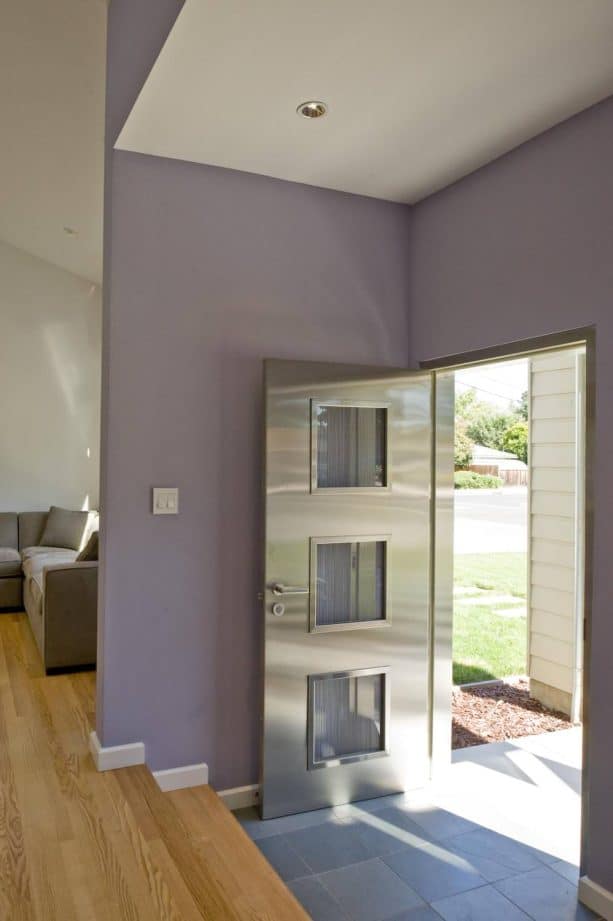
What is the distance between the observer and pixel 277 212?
315 cm

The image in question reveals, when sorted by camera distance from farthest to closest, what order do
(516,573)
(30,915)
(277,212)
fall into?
(516,573), (277,212), (30,915)

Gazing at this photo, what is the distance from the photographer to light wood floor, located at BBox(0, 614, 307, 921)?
6.57ft

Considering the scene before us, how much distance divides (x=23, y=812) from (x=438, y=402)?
2.42 m

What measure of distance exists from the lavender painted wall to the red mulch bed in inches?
61.0

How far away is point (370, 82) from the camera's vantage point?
226 centimetres

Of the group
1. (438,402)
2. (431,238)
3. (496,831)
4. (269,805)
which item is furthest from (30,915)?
(431,238)

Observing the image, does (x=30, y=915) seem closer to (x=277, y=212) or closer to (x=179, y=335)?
(x=179, y=335)

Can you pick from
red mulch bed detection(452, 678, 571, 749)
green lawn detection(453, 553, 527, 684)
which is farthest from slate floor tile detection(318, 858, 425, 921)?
green lawn detection(453, 553, 527, 684)

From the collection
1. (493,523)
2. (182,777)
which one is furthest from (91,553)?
(493,523)

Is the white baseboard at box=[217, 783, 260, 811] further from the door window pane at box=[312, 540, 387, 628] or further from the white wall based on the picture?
the white wall

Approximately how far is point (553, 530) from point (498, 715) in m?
1.19

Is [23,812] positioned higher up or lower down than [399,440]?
lower down

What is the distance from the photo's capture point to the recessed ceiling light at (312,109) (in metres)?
2.41

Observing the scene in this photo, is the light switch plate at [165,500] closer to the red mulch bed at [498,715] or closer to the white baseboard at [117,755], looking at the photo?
the white baseboard at [117,755]
